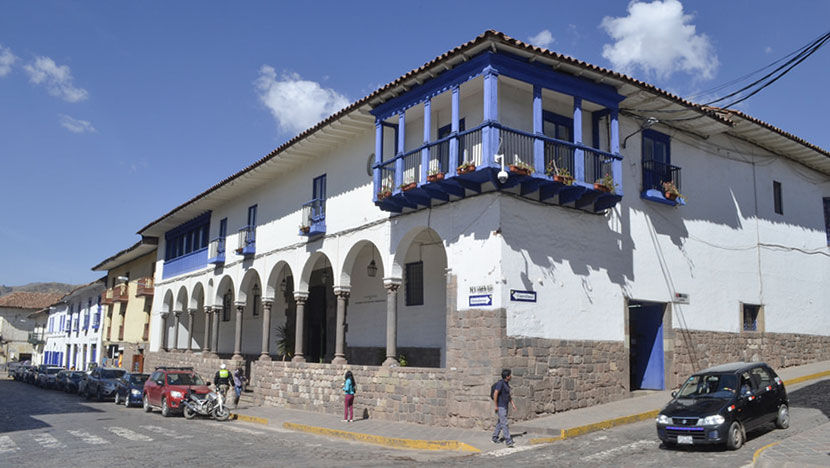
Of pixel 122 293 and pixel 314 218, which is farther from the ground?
pixel 314 218

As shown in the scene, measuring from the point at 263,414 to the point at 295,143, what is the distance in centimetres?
835

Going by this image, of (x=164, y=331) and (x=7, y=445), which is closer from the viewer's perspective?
(x=7, y=445)

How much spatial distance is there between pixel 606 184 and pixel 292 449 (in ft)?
30.1

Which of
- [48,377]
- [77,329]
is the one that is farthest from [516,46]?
[77,329]

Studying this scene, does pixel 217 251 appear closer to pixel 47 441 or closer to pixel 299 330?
pixel 299 330

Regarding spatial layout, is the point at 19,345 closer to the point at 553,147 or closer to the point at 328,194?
the point at 328,194

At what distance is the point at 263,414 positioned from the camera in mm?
19266

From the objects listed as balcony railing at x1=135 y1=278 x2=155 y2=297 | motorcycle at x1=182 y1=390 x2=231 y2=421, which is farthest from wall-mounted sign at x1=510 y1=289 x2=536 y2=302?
balcony railing at x1=135 y1=278 x2=155 y2=297

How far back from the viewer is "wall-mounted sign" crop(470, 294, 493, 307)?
573 inches

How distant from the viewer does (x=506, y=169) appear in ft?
46.6

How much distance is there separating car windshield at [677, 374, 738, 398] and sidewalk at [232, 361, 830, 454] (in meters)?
1.58

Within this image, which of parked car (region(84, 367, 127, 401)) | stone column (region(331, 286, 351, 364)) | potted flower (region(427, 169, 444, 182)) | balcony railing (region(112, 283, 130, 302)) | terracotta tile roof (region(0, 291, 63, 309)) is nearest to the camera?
A: potted flower (region(427, 169, 444, 182))

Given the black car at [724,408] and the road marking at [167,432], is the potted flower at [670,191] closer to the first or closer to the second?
the black car at [724,408]

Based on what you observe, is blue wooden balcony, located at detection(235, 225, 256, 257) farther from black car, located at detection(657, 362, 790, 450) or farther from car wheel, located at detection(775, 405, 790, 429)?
car wheel, located at detection(775, 405, 790, 429)
